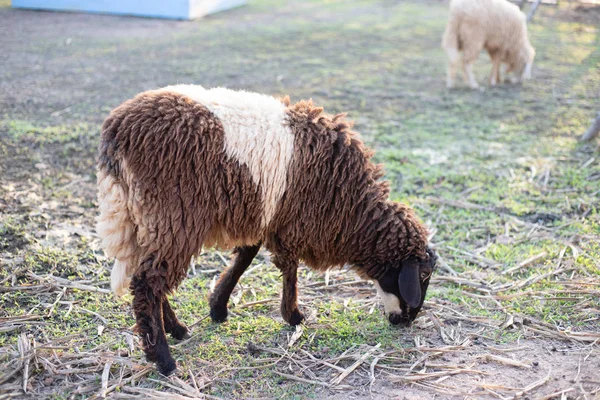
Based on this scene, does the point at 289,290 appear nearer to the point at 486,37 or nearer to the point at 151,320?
the point at 151,320

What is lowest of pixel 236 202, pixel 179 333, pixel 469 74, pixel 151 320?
pixel 179 333

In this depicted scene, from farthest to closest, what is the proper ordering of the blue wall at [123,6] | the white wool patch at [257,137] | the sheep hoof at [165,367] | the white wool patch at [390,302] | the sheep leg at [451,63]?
the blue wall at [123,6], the sheep leg at [451,63], the white wool patch at [390,302], the white wool patch at [257,137], the sheep hoof at [165,367]

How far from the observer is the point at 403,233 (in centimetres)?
420

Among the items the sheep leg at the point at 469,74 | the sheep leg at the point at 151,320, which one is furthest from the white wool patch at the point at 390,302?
the sheep leg at the point at 469,74

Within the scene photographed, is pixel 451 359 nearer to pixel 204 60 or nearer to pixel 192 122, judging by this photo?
pixel 192 122

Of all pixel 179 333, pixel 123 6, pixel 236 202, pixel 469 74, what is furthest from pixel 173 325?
pixel 123 6

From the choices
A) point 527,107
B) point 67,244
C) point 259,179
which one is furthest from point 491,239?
point 527,107

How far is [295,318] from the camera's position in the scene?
4305mm

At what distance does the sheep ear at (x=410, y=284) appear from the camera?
4.09 metres

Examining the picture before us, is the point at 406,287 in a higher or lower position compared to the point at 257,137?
lower

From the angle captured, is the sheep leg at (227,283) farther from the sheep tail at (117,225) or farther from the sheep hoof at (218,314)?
the sheep tail at (117,225)

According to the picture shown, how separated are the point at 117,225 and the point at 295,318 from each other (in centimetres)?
148

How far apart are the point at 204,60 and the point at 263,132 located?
811 centimetres

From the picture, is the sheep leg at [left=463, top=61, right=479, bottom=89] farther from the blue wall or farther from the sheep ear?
the blue wall
